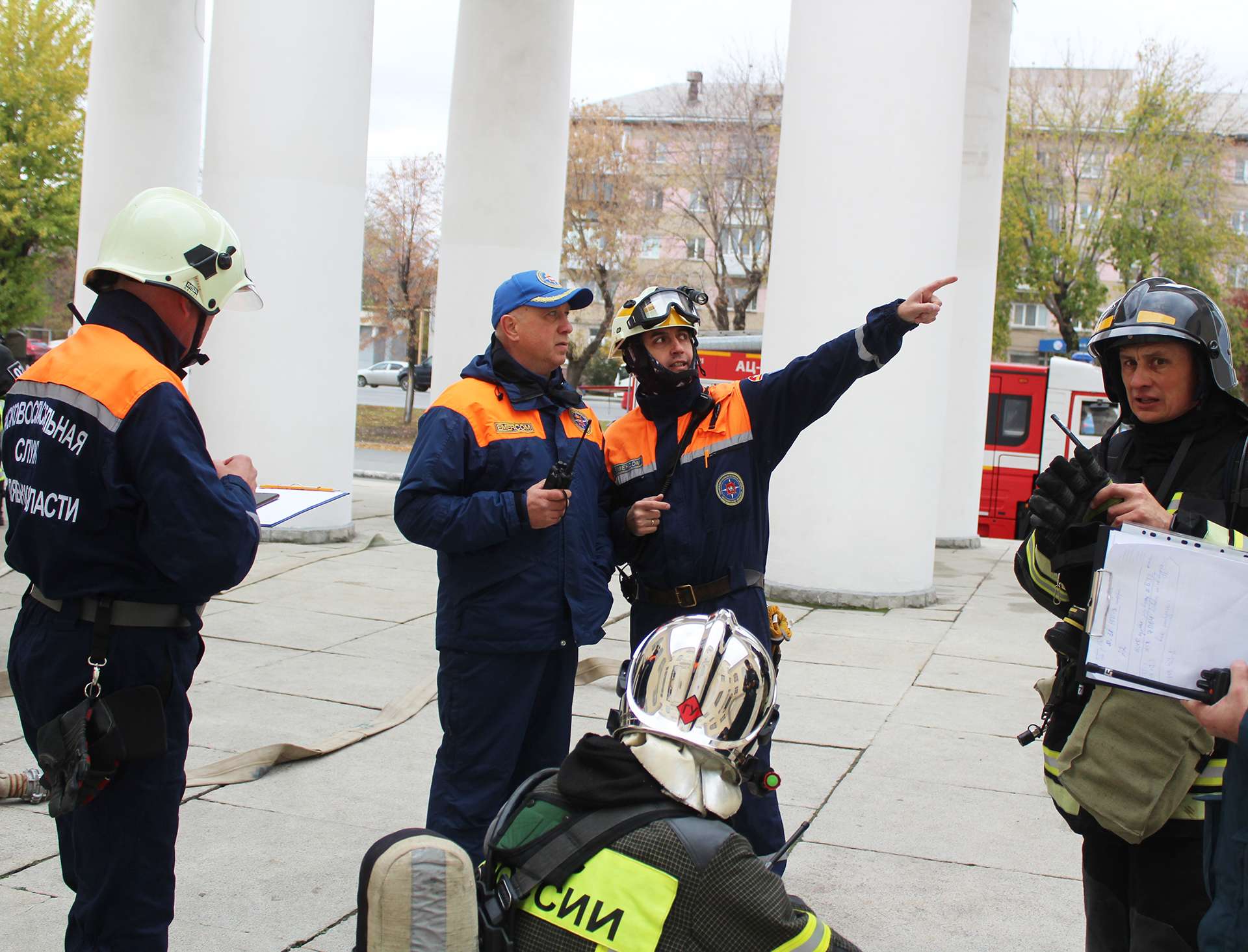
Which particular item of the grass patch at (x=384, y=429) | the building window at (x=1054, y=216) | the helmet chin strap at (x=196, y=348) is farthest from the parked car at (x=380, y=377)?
the helmet chin strap at (x=196, y=348)

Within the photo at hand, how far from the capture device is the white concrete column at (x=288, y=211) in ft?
35.9

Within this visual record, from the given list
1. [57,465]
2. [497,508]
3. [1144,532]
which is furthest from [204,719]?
[1144,532]

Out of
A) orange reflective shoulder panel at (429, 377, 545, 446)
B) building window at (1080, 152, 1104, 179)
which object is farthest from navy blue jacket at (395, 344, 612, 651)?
building window at (1080, 152, 1104, 179)

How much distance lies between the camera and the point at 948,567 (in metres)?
13.1

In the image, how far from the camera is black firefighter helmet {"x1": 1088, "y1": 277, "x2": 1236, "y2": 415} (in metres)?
2.77

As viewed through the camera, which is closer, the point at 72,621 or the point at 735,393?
the point at 72,621

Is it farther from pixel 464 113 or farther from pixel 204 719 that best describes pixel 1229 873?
pixel 464 113

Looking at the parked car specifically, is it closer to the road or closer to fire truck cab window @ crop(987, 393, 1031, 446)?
the road

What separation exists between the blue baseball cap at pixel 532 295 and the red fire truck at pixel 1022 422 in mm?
17921

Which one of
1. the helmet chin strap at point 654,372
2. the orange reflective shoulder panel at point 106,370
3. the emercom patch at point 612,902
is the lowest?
the emercom patch at point 612,902

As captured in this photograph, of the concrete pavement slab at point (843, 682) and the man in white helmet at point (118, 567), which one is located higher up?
the man in white helmet at point (118, 567)

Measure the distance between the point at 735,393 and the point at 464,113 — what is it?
39.8 ft

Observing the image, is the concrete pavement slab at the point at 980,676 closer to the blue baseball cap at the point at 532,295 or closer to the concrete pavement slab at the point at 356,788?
the concrete pavement slab at the point at 356,788

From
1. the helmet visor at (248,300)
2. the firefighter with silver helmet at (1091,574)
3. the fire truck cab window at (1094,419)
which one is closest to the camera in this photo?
the firefighter with silver helmet at (1091,574)
